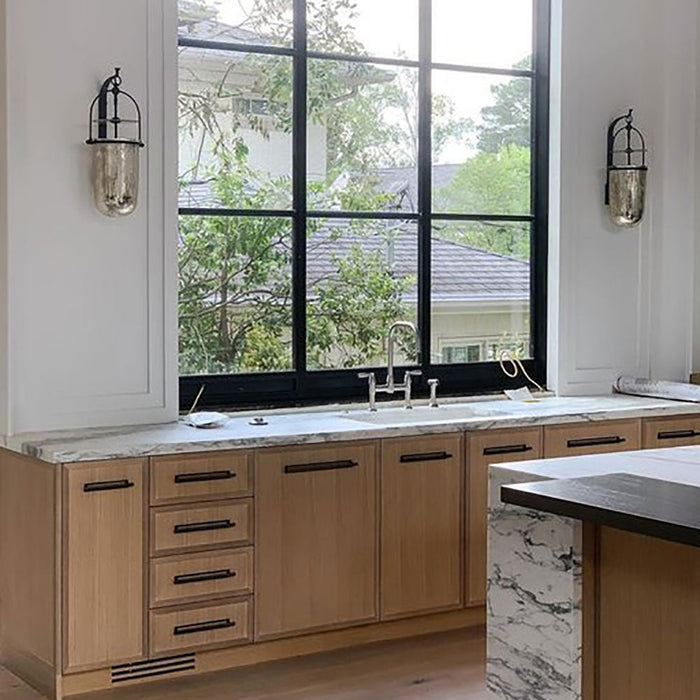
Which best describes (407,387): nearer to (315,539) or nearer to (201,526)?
(315,539)

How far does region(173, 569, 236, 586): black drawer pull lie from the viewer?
4.09 metres

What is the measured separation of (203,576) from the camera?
412 cm

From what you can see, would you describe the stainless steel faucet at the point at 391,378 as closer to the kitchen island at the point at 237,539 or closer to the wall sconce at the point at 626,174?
the kitchen island at the point at 237,539

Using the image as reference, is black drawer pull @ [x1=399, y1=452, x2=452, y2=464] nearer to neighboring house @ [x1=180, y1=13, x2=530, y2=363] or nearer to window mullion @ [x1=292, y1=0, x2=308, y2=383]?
window mullion @ [x1=292, y1=0, x2=308, y2=383]

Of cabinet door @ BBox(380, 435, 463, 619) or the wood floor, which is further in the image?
cabinet door @ BBox(380, 435, 463, 619)

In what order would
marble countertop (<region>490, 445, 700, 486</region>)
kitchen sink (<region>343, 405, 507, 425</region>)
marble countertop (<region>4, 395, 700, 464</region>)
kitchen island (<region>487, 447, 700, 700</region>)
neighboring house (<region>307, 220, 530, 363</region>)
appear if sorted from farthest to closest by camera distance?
1. neighboring house (<region>307, 220, 530, 363</region>)
2. kitchen sink (<region>343, 405, 507, 425</region>)
3. marble countertop (<region>4, 395, 700, 464</region>)
4. marble countertop (<region>490, 445, 700, 486</region>)
5. kitchen island (<region>487, 447, 700, 700</region>)

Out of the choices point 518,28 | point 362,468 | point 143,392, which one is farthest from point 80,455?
point 518,28

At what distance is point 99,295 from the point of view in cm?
440

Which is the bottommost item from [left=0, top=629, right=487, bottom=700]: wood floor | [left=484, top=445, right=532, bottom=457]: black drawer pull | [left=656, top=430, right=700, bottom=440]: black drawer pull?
[left=0, top=629, right=487, bottom=700]: wood floor

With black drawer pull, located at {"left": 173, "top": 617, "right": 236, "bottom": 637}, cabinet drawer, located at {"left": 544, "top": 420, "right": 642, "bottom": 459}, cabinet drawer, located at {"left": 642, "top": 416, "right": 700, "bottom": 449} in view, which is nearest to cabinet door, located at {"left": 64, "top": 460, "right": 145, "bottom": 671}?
black drawer pull, located at {"left": 173, "top": 617, "right": 236, "bottom": 637}

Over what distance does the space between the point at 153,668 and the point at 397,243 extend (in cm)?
217

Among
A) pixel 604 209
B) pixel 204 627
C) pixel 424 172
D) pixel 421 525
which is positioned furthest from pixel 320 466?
pixel 604 209

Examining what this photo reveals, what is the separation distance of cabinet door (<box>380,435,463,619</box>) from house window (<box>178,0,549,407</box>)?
2.32 ft

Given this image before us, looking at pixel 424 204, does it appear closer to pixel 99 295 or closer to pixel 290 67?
pixel 290 67
